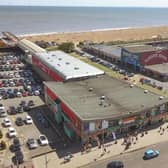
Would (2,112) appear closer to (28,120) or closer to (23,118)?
(23,118)

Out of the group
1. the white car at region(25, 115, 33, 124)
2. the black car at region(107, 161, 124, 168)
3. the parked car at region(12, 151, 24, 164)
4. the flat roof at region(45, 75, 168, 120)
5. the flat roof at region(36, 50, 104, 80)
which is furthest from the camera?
the flat roof at region(36, 50, 104, 80)

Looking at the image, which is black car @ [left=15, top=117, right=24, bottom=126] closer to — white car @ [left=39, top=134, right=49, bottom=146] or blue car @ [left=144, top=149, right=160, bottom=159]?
white car @ [left=39, top=134, right=49, bottom=146]

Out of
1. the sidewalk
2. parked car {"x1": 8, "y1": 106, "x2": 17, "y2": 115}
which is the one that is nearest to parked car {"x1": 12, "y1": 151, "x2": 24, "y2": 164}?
the sidewalk

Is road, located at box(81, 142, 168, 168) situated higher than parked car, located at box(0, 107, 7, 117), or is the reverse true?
parked car, located at box(0, 107, 7, 117)

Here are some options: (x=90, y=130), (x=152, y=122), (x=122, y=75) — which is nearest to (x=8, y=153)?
(x=90, y=130)

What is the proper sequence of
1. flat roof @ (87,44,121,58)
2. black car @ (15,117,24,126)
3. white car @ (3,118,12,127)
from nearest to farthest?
1. white car @ (3,118,12,127)
2. black car @ (15,117,24,126)
3. flat roof @ (87,44,121,58)

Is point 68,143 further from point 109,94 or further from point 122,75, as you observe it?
point 122,75
